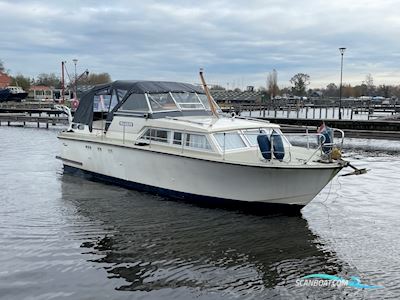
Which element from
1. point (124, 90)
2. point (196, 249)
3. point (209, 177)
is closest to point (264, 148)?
point (209, 177)

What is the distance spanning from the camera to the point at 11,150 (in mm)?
22031

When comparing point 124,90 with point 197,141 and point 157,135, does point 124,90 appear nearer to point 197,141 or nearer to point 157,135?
point 157,135

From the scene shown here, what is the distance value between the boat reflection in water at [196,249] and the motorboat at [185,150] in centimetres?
64

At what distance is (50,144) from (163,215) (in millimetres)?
16136

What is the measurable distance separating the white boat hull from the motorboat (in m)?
0.02

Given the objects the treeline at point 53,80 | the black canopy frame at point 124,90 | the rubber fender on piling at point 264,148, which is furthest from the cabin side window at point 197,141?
the treeline at point 53,80

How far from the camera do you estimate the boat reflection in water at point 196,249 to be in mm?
7109

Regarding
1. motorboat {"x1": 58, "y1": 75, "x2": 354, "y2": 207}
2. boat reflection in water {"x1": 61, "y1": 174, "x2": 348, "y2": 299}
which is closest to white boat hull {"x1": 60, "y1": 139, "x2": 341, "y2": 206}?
motorboat {"x1": 58, "y1": 75, "x2": 354, "y2": 207}

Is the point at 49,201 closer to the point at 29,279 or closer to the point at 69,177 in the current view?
the point at 69,177

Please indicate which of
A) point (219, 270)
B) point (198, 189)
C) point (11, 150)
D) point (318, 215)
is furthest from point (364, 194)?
Answer: point (11, 150)

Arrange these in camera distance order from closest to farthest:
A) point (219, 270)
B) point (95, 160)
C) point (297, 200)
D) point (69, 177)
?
point (219, 270) < point (297, 200) < point (95, 160) < point (69, 177)

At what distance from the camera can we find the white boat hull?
10445 millimetres

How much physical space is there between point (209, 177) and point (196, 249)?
283 cm

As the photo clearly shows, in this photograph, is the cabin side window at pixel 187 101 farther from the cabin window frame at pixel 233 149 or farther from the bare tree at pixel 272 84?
the bare tree at pixel 272 84
